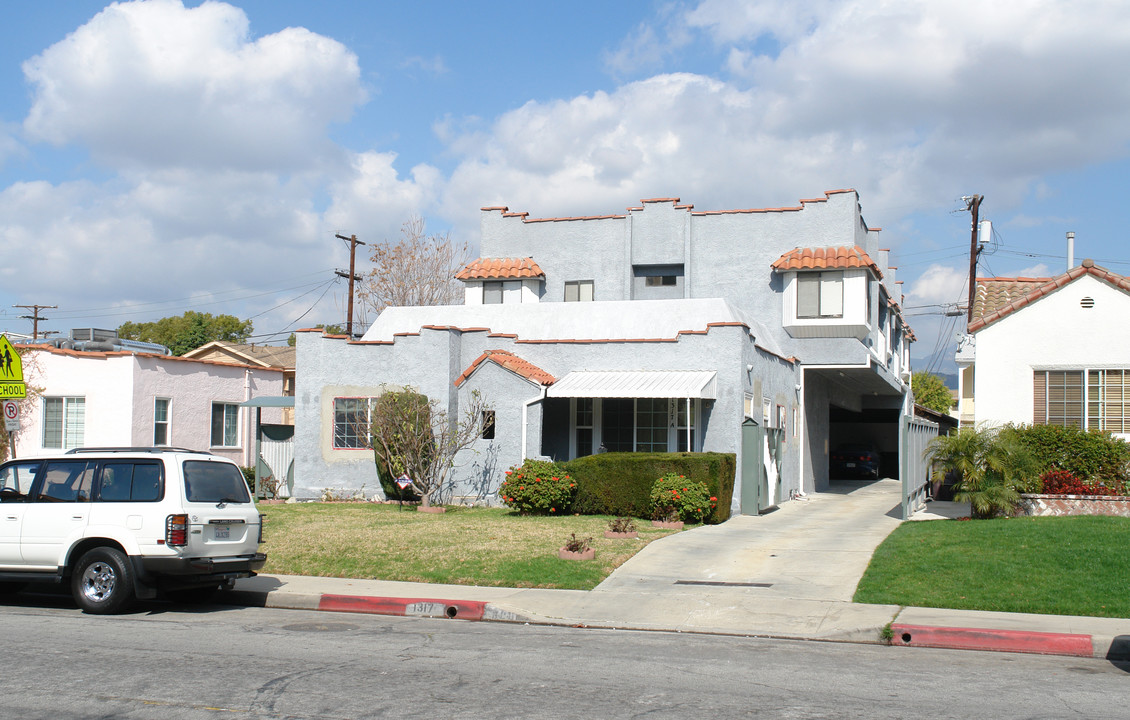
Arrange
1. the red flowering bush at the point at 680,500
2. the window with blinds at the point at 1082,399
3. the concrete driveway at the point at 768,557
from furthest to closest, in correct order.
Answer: the window with blinds at the point at 1082,399
the red flowering bush at the point at 680,500
the concrete driveway at the point at 768,557

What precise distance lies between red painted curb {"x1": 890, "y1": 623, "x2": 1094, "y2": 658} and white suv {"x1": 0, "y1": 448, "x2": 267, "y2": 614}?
7329 mm

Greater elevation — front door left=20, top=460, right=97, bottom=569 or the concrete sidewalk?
front door left=20, top=460, right=97, bottom=569

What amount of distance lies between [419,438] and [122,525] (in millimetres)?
10069

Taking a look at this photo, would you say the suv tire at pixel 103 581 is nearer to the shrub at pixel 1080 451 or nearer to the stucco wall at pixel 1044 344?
the shrub at pixel 1080 451

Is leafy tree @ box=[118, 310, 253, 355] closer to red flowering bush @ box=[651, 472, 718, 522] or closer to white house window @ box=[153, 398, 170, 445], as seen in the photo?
white house window @ box=[153, 398, 170, 445]

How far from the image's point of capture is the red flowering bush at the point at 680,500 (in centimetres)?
1744

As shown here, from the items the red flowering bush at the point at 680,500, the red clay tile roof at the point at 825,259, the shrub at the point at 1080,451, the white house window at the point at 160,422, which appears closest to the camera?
the shrub at the point at 1080,451

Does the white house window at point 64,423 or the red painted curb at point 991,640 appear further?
the white house window at point 64,423

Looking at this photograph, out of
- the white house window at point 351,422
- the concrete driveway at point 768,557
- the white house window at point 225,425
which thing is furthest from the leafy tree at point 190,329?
the concrete driveway at point 768,557

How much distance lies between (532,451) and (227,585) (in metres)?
9.16

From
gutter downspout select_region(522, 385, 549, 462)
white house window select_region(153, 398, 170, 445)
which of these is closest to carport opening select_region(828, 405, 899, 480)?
gutter downspout select_region(522, 385, 549, 462)

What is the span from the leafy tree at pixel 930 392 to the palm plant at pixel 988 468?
58413 mm

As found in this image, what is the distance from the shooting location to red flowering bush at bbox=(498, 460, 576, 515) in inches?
720

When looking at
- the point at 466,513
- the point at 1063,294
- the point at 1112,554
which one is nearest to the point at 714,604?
the point at 1112,554
